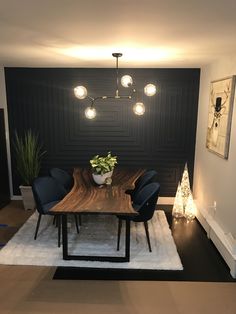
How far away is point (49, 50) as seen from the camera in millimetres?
3133

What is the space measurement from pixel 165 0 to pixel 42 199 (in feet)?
9.45

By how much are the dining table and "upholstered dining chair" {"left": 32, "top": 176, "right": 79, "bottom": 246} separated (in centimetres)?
30

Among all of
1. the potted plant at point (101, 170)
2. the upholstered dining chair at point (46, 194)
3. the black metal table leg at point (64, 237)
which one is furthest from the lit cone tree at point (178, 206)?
the black metal table leg at point (64, 237)

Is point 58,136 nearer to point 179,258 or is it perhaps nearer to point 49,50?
point 49,50

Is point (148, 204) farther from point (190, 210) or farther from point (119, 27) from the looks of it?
point (119, 27)

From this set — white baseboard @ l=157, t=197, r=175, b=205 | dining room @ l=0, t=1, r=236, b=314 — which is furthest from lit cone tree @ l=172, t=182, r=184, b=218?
white baseboard @ l=157, t=197, r=175, b=205

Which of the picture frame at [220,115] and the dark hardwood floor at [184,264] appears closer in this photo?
the dark hardwood floor at [184,264]

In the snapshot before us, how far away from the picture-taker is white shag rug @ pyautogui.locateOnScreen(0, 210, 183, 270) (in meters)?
3.12

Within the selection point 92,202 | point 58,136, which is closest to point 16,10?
point 92,202

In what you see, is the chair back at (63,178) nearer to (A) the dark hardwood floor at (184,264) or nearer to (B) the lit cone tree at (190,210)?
(A) the dark hardwood floor at (184,264)

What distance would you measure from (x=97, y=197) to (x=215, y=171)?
175 cm

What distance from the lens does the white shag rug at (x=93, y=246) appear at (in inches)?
123

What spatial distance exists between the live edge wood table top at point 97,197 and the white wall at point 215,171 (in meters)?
1.10

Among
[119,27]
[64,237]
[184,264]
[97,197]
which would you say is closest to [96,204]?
[97,197]
